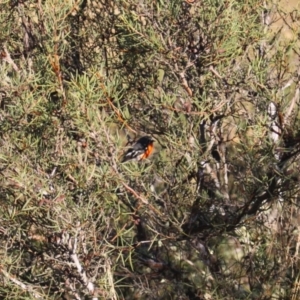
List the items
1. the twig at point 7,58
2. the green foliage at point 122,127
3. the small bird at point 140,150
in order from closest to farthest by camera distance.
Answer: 1. the green foliage at point 122,127
2. the twig at point 7,58
3. the small bird at point 140,150

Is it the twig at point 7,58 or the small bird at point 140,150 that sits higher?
the twig at point 7,58

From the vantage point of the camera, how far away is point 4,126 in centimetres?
246

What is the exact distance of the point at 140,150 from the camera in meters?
3.14

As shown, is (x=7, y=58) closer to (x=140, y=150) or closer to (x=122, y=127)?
(x=122, y=127)

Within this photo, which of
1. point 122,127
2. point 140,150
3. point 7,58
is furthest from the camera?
point 140,150

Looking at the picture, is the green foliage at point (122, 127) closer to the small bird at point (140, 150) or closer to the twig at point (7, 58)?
the twig at point (7, 58)

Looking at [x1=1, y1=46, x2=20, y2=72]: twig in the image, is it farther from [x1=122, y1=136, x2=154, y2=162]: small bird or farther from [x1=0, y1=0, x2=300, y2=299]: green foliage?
[x1=122, y1=136, x2=154, y2=162]: small bird

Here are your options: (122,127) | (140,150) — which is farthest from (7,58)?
(140,150)

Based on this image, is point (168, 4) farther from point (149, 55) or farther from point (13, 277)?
point (13, 277)

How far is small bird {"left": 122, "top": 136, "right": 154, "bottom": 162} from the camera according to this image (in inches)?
120

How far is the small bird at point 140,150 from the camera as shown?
3041 millimetres

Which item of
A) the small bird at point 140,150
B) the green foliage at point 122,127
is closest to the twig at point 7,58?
the green foliage at point 122,127

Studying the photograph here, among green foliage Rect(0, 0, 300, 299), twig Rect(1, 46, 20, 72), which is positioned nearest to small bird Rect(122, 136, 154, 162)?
green foliage Rect(0, 0, 300, 299)

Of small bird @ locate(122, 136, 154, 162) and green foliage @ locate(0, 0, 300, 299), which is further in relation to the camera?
small bird @ locate(122, 136, 154, 162)
